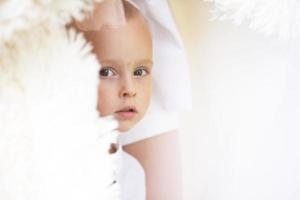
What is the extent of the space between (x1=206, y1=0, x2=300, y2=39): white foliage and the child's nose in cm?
12

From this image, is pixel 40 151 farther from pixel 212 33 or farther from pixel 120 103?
pixel 212 33

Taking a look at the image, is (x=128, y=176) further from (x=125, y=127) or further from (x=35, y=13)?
Answer: (x=35, y=13)

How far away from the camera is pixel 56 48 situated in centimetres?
42

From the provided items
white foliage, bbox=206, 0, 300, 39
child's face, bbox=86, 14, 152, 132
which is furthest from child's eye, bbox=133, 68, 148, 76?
white foliage, bbox=206, 0, 300, 39

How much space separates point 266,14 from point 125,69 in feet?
0.57

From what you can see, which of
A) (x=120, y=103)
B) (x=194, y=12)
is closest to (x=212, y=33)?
(x=194, y=12)

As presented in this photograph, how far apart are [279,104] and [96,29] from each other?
225mm

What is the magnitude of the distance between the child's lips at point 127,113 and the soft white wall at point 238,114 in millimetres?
70

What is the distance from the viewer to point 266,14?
1.80ft

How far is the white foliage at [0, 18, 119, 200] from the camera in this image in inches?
16.3

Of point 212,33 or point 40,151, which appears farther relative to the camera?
point 212,33

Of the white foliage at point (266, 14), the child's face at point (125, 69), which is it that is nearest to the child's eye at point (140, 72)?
the child's face at point (125, 69)

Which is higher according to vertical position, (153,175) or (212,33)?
(212,33)

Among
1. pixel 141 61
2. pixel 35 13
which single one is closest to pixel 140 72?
pixel 141 61
